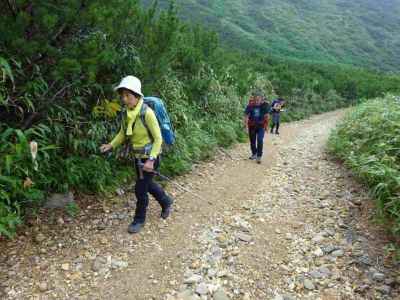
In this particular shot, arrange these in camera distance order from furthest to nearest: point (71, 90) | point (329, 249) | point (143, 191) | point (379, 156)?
point (379, 156) → point (71, 90) → point (143, 191) → point (329, 249)

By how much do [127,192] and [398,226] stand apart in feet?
13.0

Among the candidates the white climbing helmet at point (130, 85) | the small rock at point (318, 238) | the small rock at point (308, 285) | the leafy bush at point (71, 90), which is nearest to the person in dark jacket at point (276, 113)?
the leafy bush at point (71, 90)

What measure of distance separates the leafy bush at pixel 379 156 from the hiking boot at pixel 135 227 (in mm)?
3242

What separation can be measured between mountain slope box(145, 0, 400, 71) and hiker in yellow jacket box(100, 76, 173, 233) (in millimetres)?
41392

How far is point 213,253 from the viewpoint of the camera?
161 inches

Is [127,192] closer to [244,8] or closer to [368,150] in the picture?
[368,150]

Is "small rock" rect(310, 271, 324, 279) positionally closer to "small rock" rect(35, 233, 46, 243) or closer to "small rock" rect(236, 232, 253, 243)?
"small rock" rect(236, 232, 253, 243)

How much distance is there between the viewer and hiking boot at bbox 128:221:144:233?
437 cm

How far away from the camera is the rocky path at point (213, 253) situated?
136 inches

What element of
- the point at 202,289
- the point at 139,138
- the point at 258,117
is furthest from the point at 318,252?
the point at 258,117

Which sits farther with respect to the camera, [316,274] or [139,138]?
[139,138]

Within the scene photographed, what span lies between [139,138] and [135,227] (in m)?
1.27

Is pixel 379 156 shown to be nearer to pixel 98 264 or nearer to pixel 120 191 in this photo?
pixel 120 191

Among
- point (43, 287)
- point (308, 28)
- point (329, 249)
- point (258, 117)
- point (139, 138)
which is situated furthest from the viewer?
point (308, 28)
